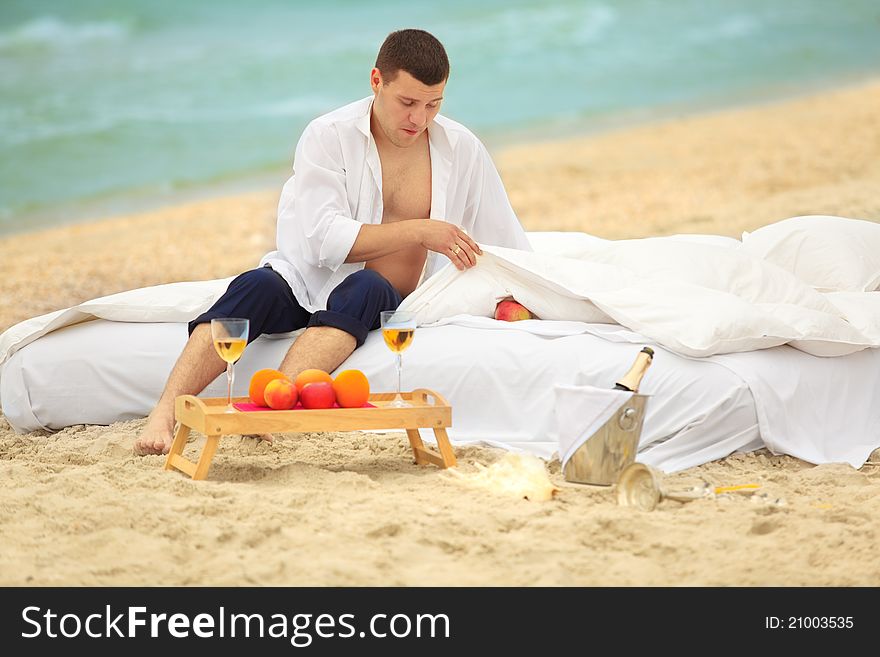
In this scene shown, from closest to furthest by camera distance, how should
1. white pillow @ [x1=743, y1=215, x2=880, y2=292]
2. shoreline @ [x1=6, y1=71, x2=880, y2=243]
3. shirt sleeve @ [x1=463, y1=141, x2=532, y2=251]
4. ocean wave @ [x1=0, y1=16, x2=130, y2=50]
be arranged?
shirt sleeve @ [x1=463, y1=141, x2=532, y2=251] → white pillow @ [x1=743, y1=215, x2=880, y2=292] → shoreline @ [x1=6, y1=71, x2=880, y2=243] → ocean wave @ [x1=0, y1=16, x2=130, y2=50]

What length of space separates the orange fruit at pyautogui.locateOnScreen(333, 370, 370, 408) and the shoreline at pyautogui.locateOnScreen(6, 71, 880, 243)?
33.2 ft

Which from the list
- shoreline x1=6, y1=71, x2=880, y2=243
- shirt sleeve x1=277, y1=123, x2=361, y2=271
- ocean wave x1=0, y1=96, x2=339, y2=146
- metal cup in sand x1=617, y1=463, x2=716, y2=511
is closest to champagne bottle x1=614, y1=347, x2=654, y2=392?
metal cup in sand x1=617, y1=463, x2=716, y2=511

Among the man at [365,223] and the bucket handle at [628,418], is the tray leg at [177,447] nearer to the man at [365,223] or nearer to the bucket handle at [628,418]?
the man at [365,223]

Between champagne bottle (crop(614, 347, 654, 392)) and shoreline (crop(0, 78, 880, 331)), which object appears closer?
champagne bottle (crop(614, 347, 654, 392))

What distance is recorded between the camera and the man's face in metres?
3.32

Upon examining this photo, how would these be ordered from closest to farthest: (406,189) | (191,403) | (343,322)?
(191,403)
(343,322)
(406,189)

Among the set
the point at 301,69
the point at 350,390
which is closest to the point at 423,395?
the point at 350,390

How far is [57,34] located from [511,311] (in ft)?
56.2

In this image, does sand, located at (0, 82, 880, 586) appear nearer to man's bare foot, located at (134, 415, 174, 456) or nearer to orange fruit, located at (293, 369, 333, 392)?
man's bare foot, located at (134, 415, 174, 456)

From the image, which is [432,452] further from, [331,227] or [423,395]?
[331,227]

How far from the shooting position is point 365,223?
11.5ft

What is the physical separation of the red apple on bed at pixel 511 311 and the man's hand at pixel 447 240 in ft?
0.67

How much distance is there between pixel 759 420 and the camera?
123 inches
